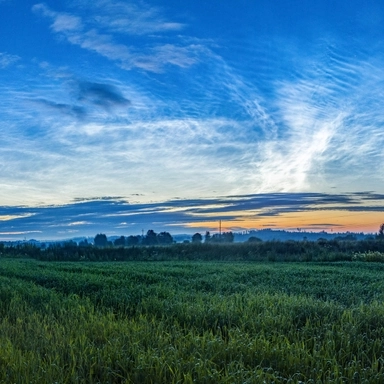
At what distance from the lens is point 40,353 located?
5730 millimetres

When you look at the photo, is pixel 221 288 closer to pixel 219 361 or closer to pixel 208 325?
pixel 208 325

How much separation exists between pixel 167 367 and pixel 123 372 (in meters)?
0.55

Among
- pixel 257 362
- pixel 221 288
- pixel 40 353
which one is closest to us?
pixel 257 362

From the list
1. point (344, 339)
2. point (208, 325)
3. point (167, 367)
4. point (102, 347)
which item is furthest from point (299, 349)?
point (102, 347)

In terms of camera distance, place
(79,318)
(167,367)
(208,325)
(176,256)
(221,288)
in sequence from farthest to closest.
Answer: (176,256), (221,288), (79,318), (208,325), (167,367)

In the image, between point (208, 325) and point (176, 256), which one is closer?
point (208, 325)

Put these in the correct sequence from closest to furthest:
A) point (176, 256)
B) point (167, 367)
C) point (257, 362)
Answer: point (167, 367) → point (257, 362) → point (176, 256)

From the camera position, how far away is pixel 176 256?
30844 millimetres

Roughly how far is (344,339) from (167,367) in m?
2.55

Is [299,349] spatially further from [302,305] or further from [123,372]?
[302,305]

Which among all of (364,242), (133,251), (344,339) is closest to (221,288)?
(344,339)

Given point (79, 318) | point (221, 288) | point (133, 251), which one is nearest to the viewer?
point (79, 318)

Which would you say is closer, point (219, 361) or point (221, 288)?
point (219, 361)

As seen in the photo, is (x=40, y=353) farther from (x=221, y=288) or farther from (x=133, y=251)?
(x=133, y=251)
